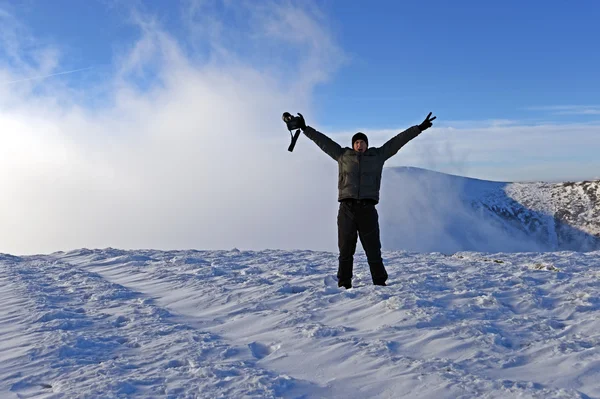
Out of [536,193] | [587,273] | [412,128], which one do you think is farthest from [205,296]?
[536,193]

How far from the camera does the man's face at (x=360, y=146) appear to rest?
7.83 metres

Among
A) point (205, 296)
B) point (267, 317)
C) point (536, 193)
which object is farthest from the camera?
point (536, 193)

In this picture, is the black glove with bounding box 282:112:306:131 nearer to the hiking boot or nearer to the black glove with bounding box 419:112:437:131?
the black glove with bounding box 419:112:437:131

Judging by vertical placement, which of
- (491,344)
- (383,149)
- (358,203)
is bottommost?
(491,344)

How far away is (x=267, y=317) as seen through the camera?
20.2ft

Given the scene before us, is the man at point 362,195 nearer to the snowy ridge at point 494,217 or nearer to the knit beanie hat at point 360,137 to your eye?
the knit beanie hat at point 360,137

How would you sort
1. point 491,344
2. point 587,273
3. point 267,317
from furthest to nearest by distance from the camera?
1. point 587,273
2. point 267,317
3. point 491,344

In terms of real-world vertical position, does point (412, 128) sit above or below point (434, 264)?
above

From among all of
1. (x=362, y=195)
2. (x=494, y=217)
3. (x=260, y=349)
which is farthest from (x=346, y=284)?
(x=494, y=217)

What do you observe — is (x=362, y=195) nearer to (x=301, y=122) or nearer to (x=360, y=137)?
(x=360, y=137)

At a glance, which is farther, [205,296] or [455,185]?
[455,185]

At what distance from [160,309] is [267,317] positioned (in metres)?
1.66

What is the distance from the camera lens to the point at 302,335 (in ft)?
17.3

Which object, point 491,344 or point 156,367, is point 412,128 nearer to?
point 491,344
